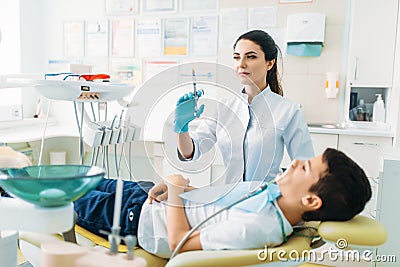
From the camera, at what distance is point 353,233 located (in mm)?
1089

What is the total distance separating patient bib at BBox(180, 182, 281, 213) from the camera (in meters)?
1.16

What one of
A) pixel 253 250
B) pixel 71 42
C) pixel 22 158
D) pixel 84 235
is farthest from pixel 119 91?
pixel 71 42

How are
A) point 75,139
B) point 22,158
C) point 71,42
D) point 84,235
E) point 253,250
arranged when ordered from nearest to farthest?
point 253,250
point 22,158
point 84,235
point 75,139
point 71,42

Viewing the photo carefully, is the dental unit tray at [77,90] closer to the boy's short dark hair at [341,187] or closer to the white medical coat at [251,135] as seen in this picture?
the white medical coat at [251,135]

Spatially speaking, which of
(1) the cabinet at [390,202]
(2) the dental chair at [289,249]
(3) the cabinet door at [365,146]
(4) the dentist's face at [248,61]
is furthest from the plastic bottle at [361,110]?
(2) the dental chair at [289,249]

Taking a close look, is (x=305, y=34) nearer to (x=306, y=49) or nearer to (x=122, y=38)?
(x=306, y=49)

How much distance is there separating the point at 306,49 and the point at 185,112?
1927mm

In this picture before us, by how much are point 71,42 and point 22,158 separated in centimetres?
257

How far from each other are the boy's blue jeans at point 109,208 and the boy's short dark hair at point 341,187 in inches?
21.7

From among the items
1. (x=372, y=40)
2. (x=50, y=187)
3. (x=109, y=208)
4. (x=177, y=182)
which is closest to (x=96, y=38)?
(x=372, y=40)

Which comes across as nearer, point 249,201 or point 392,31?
point 249,201

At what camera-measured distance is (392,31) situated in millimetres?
2773

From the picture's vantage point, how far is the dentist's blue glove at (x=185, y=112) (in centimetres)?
127

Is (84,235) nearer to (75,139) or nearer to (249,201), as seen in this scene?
(249,201)
